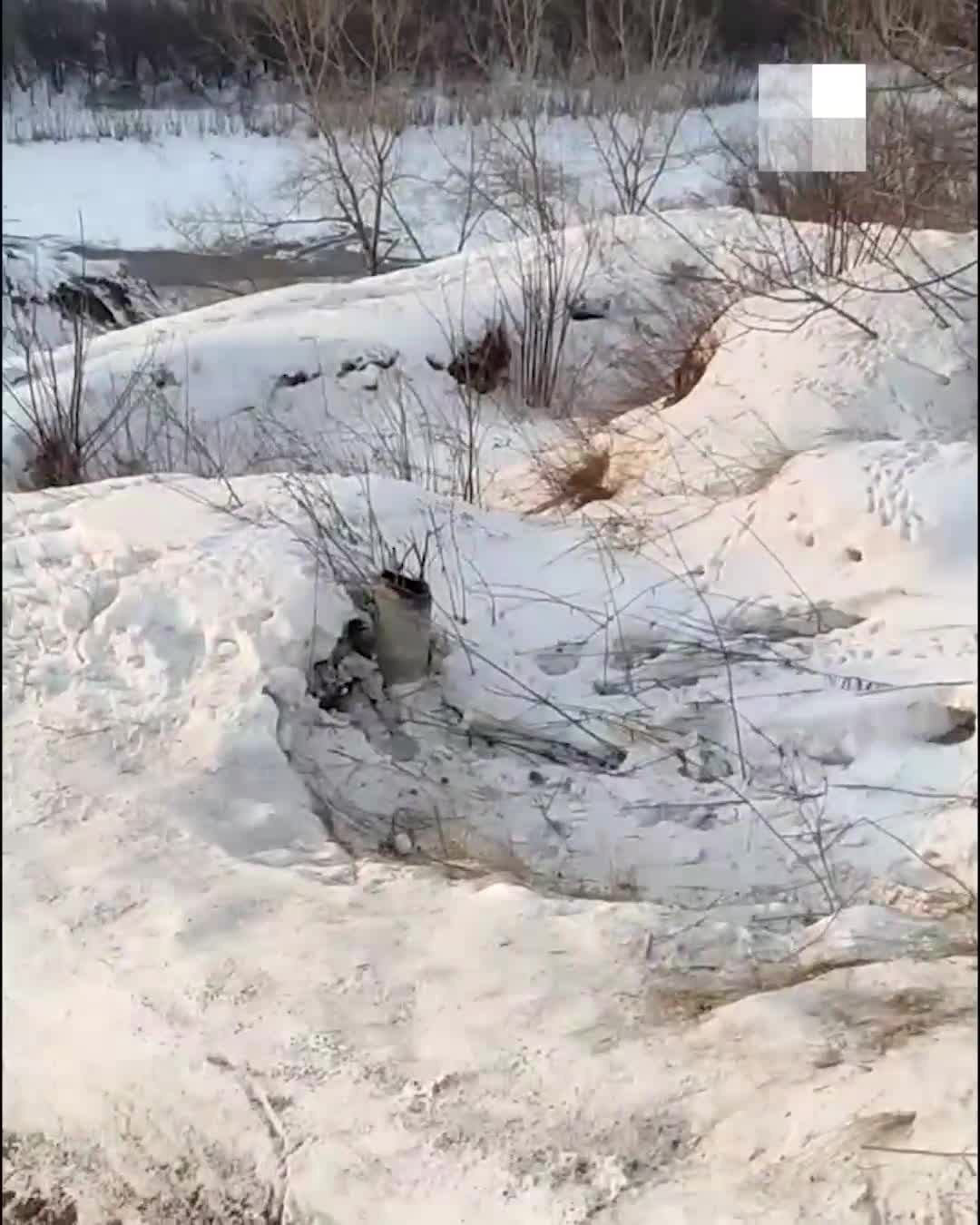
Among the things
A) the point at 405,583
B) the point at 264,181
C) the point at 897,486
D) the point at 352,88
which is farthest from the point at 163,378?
the point at 897,486

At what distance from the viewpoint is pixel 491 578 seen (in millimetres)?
3361

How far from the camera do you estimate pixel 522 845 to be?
2.49 metres

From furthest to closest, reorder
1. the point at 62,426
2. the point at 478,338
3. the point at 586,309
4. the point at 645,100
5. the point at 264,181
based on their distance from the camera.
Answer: the point at 264,181 → the point at 586,309 → the point at 478,338 → the point at 645,100 → the point at 62,426

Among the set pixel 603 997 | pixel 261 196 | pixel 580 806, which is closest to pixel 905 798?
pixel 580 806

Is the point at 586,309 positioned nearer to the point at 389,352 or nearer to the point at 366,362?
the point at 389,352

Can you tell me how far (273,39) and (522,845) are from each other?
5497 millimetres

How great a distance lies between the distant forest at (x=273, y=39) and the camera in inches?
164

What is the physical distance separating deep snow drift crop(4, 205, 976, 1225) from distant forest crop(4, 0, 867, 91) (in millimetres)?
1235

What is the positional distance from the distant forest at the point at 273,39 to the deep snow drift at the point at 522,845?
48.6 inches

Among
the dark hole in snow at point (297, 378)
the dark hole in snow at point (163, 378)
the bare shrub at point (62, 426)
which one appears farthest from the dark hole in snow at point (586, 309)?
the bare shrub at point (62, 426)

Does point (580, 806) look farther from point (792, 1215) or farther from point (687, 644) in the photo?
point (792, 1215)

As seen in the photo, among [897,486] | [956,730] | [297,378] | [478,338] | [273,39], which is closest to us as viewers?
[956,730]

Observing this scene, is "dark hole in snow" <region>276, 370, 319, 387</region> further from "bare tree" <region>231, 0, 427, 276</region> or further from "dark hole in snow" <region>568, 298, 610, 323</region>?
"bare tree" <region>231, 0, 427, 276</region>

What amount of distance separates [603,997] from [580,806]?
0.73 metres
